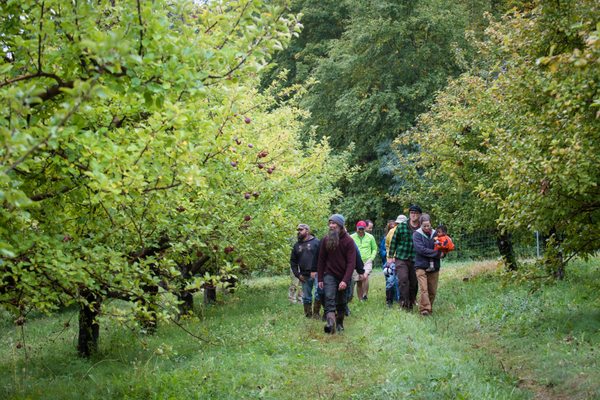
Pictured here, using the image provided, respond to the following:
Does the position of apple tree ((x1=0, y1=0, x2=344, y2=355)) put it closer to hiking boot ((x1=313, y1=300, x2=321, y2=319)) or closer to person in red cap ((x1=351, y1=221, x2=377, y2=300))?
hiking boot ((x1=313, y1=300, x2=321, y2=319))

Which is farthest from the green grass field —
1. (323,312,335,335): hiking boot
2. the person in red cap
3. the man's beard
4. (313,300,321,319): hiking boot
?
the person in red cap

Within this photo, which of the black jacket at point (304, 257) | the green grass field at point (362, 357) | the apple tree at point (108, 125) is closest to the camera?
the apple tree at point (108, 125)

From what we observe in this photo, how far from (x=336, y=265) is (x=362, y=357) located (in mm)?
2556

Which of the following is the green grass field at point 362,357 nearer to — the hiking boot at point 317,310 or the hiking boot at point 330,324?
the hiking boot at point 330,324

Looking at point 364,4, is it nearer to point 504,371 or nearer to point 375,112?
point 375,112

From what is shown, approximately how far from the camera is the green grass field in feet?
24.3

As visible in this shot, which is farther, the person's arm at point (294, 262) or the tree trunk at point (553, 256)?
the person's arm at point (294, 262)

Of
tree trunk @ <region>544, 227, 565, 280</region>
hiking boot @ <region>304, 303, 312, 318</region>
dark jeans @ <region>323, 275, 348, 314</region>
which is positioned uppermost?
tree trunk @ <region>544, 227, 565, 280</region>

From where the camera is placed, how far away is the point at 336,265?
11359mm

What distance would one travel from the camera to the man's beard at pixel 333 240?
1126 centimetres

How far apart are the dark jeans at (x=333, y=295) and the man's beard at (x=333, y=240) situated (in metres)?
0.53

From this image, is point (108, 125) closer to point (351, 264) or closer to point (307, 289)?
point (351, 264)

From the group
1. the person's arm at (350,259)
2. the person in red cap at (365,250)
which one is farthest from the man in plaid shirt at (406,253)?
the person in red cap at (365,250)

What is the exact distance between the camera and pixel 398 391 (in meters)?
7.01
